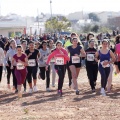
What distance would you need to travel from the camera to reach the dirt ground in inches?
376

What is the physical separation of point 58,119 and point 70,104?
6.24 ft

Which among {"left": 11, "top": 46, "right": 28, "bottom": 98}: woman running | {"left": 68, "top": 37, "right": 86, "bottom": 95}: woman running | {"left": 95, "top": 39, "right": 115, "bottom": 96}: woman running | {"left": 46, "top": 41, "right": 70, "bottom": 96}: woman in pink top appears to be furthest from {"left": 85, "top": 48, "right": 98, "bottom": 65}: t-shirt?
{"left": 11, "top": 46, "right": 28, "bottom": 98}: woman running

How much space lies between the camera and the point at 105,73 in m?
13.0

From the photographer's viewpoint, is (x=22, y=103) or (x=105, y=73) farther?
(x=105, y=73)

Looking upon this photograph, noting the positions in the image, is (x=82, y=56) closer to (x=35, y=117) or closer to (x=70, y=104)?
(x=70, y=104)

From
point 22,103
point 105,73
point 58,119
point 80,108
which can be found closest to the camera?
point 58,119

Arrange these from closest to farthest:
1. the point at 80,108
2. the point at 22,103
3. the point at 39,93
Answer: the point at 80,108
the point at 22,103
the point at 39,93

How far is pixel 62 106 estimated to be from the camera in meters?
10.9

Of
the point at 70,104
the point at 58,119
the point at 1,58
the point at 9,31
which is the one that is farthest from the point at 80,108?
the point at 9,31

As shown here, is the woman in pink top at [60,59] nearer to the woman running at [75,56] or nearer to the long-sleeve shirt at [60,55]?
the long-sleeve shirt at [60,55]

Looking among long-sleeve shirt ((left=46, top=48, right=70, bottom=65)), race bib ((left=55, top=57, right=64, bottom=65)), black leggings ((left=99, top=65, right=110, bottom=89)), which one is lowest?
black leggings ((left=99, top=65, right=110, bottom=89))

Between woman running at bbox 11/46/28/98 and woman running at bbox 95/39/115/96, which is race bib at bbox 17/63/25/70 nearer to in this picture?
woman running at bbox 11/46/28/98

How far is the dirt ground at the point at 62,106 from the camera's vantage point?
9.56 meters

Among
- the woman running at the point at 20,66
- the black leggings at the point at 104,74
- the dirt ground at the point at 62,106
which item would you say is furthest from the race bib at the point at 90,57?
the woman running at the point at 20,66
